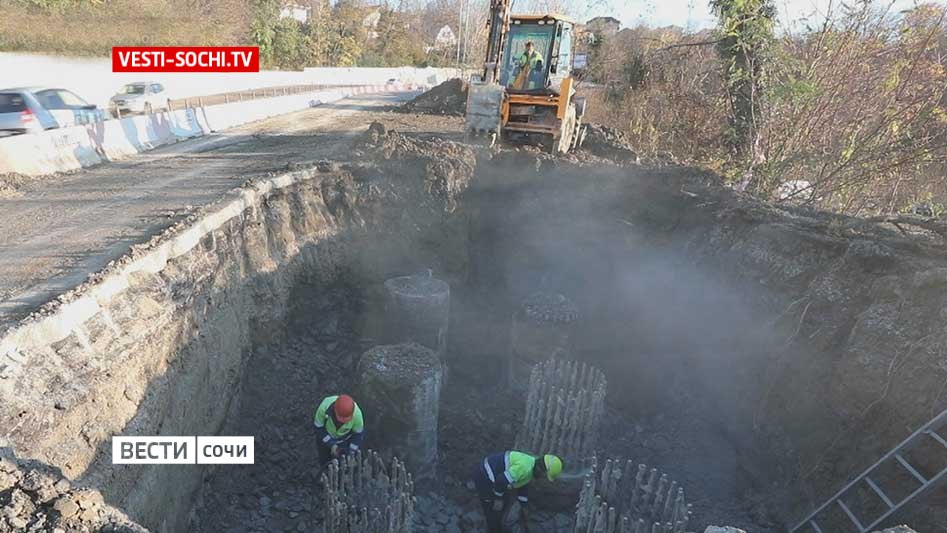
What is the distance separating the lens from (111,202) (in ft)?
27.3

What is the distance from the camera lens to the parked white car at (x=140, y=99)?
18875 millimetres

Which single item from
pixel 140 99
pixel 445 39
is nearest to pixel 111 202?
pixel 140 99

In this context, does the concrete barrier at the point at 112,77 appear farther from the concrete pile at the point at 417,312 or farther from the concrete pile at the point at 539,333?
the concrete pile at the point at 539,333

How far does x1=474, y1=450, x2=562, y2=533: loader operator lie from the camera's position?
18.6 ft

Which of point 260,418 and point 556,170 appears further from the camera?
point 556,170

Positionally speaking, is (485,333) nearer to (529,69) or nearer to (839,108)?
(529,69)

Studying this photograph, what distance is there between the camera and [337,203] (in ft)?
32.3

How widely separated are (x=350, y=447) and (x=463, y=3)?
38.8 metres

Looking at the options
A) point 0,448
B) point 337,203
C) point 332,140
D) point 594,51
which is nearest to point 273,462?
point 0,448

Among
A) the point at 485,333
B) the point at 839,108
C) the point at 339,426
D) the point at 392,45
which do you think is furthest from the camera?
the point at 392,45

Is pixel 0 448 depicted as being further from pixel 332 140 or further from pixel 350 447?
pixel 332 140

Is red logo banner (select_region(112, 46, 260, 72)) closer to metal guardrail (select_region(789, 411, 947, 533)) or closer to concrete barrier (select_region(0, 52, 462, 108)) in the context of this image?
concrete barrier (select_region(0, 52, 462, 108))

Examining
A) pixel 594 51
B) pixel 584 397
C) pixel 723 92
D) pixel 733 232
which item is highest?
pixel 594 51

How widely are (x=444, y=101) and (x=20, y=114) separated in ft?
46.9
